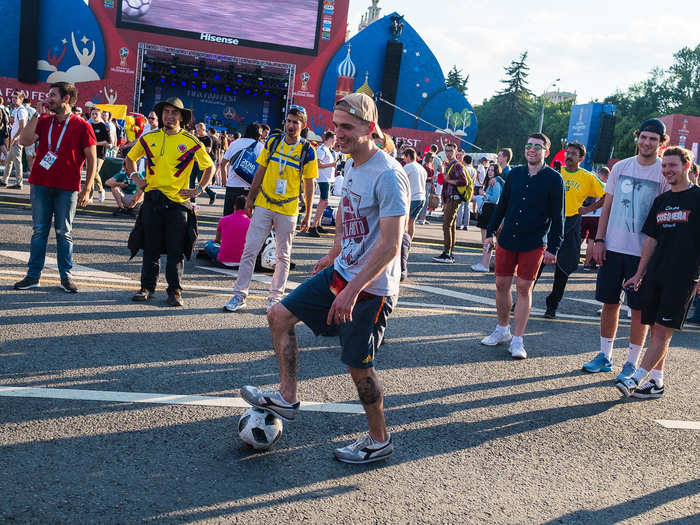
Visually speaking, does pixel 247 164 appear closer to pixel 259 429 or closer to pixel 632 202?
pixel 632 202

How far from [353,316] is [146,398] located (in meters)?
1.58

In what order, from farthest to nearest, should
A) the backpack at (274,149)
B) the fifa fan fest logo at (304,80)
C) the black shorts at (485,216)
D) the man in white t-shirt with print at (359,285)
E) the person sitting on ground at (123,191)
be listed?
the fifa fan fest logo at (304,80) → the person sitting on ground at (123,191) → the black shorts at (485,216) → the backpack at (274,149) → the man in white t-shirt with print at (359,285)

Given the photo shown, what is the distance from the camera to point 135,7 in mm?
32594

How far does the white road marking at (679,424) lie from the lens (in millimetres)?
4848

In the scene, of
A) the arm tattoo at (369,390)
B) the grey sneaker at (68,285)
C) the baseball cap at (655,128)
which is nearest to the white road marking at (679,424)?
the baseball cap at (655,128)

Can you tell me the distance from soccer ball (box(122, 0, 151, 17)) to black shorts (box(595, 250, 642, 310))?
31.9 metres

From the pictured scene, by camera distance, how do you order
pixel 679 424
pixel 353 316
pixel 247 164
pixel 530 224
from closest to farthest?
1. pixel 353 316
2. pixel 679 424
3. pixel 530 224
4. pixel 247 164

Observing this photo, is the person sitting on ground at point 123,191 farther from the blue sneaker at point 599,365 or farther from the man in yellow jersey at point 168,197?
the blue sneaker at point 599,365

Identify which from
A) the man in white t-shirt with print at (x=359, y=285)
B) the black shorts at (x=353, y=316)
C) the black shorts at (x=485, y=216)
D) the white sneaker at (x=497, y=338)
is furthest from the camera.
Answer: the black shorts at (x=485, y=216)

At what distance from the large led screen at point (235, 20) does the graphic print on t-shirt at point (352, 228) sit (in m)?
32.1

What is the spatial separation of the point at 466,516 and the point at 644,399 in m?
2.87

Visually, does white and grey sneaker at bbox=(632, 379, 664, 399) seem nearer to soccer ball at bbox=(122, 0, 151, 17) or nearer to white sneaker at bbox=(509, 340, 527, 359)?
white sneaker at bbox=(509, 340, 527, 359)

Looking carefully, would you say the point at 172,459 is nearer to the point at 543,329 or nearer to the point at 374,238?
the point at 374,238

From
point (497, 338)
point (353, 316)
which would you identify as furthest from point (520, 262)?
point (353, 316)
